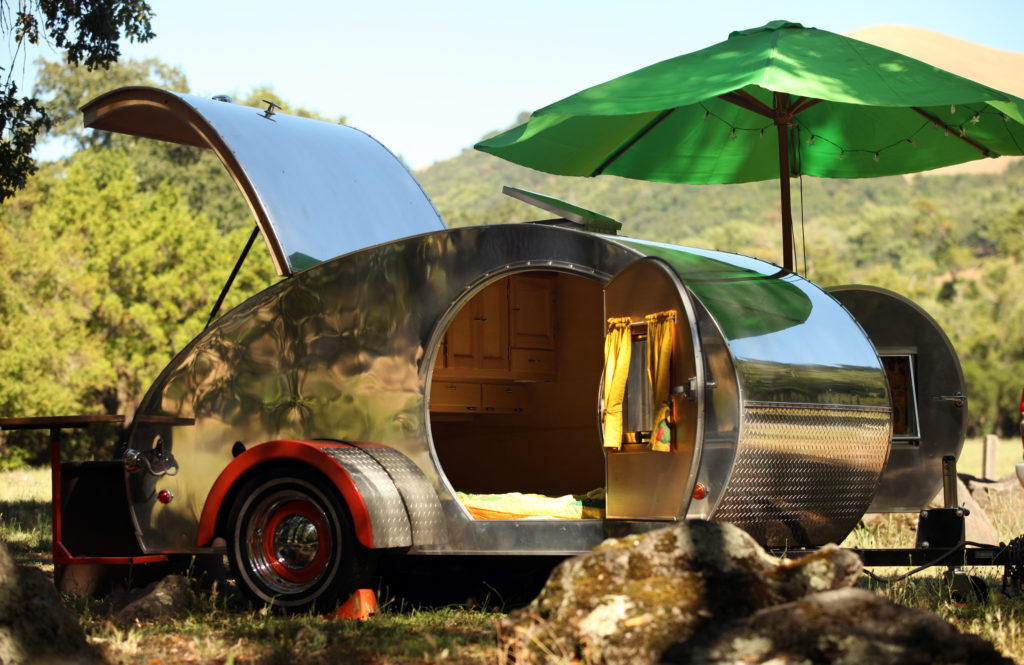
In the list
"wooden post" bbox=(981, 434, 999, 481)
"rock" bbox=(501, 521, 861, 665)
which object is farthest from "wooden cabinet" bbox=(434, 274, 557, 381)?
"wooden post" bbox=(981, 434, 999, 481)

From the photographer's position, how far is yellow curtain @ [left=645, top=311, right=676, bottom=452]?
20.2ft

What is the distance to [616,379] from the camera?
6359 mm

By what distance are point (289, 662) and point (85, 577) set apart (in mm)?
3283

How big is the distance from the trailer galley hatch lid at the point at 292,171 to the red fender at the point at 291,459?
1320mm

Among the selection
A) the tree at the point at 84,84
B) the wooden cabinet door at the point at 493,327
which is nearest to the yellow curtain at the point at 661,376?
the wooden cabinet door at the point at 493,327

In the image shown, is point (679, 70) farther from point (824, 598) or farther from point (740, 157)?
point (824, 598)

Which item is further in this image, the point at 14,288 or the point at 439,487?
the point at 14,288

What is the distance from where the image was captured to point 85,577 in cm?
785

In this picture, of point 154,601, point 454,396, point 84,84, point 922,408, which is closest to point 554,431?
point 454,396

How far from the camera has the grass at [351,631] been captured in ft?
17.3

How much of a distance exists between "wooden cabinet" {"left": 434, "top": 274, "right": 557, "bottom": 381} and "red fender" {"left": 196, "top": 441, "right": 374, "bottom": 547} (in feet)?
6.15

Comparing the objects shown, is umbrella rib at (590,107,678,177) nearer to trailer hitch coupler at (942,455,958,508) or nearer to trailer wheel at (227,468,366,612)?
trailer hitch coupler at (942,455,958,508)

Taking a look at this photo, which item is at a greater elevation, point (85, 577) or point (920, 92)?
point (920, 92)

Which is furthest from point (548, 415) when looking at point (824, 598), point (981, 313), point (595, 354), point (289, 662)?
point (981, 313)
